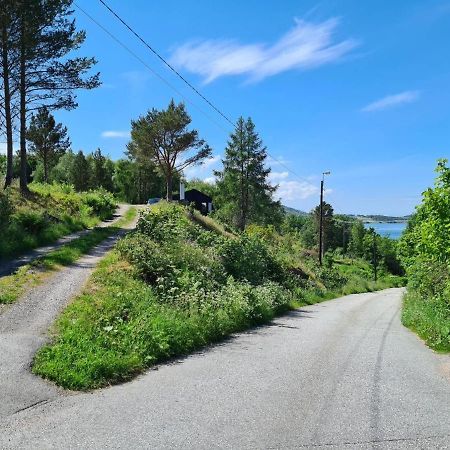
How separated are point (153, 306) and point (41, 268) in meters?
4.50

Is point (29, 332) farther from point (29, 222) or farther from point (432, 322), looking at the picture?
point (29, 222)

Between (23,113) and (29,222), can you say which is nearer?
(29,222)

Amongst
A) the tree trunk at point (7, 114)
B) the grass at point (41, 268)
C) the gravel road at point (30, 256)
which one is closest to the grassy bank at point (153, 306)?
the grass at point (41, 268)

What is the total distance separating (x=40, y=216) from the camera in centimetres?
1997

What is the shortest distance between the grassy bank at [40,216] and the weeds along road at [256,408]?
10.2m

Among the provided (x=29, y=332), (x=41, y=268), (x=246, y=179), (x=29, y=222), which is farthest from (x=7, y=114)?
(x=246, y=179)

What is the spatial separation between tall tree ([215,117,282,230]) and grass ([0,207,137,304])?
131 feet

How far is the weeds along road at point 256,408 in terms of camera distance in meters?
5.06

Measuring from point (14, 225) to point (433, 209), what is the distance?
14.6 metres

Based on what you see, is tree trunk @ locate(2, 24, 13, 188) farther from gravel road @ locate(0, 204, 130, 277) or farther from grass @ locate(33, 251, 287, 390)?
grass @ locate(33, 251, 287, 390)

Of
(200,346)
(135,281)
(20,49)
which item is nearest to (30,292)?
(135,281)

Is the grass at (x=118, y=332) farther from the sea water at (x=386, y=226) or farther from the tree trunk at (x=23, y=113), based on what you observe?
the sea water at (x=386, y=226)

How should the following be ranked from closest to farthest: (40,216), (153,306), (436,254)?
(153,306)
(436,254)
(40,216)

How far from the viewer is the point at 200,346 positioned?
1047 centimetres
